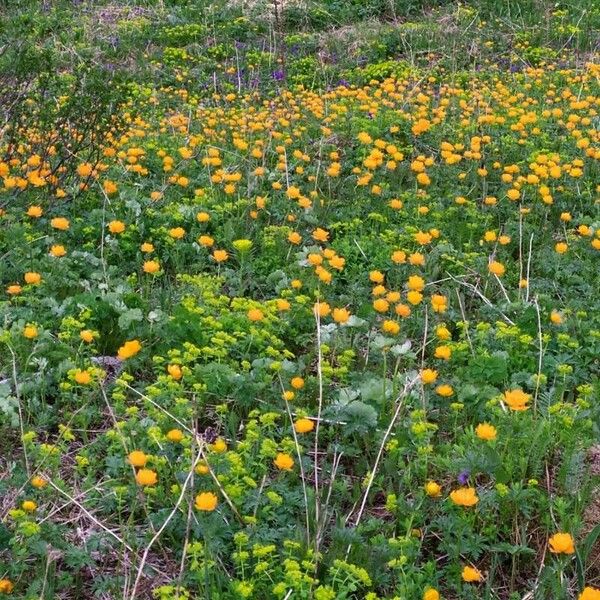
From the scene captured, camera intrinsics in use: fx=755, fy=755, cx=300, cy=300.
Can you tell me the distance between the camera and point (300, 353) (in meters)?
3.41

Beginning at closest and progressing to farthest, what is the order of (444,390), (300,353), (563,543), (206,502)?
(563,543) < (206,502) < (444,390) < (300,353)

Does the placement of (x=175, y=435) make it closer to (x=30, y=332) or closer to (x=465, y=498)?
(x=30, y=332)

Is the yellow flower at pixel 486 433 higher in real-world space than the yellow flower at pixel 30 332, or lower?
lower

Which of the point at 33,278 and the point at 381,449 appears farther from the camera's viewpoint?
the point at 33,278

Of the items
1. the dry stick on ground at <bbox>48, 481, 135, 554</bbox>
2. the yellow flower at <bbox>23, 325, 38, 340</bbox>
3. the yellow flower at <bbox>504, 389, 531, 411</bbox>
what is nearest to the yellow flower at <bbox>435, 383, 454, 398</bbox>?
the yellow flower at <bbox>504, 389, 531, 411</bbox>

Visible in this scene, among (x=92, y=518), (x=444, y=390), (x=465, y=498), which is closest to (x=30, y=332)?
(x=92, y=518)

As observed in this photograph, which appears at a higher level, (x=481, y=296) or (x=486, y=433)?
(x=486, y=433)

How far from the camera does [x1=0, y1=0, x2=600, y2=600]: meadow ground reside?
226 cm

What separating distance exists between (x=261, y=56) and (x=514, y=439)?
24.2ft

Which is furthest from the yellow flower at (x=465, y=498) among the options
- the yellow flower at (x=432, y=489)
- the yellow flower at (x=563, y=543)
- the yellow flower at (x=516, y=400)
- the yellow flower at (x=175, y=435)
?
the yellow flower at (x=175, y=435)

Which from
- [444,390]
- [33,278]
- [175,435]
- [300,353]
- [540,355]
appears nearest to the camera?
[175,435]

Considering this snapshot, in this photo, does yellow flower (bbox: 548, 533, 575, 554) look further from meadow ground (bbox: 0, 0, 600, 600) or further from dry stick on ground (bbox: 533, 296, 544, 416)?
dry stick on ground (bbox: 533, 296, 544, 416)

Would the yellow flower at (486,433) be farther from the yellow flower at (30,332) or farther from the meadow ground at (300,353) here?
the yellow flower at (30,332)

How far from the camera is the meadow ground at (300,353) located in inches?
88.9
